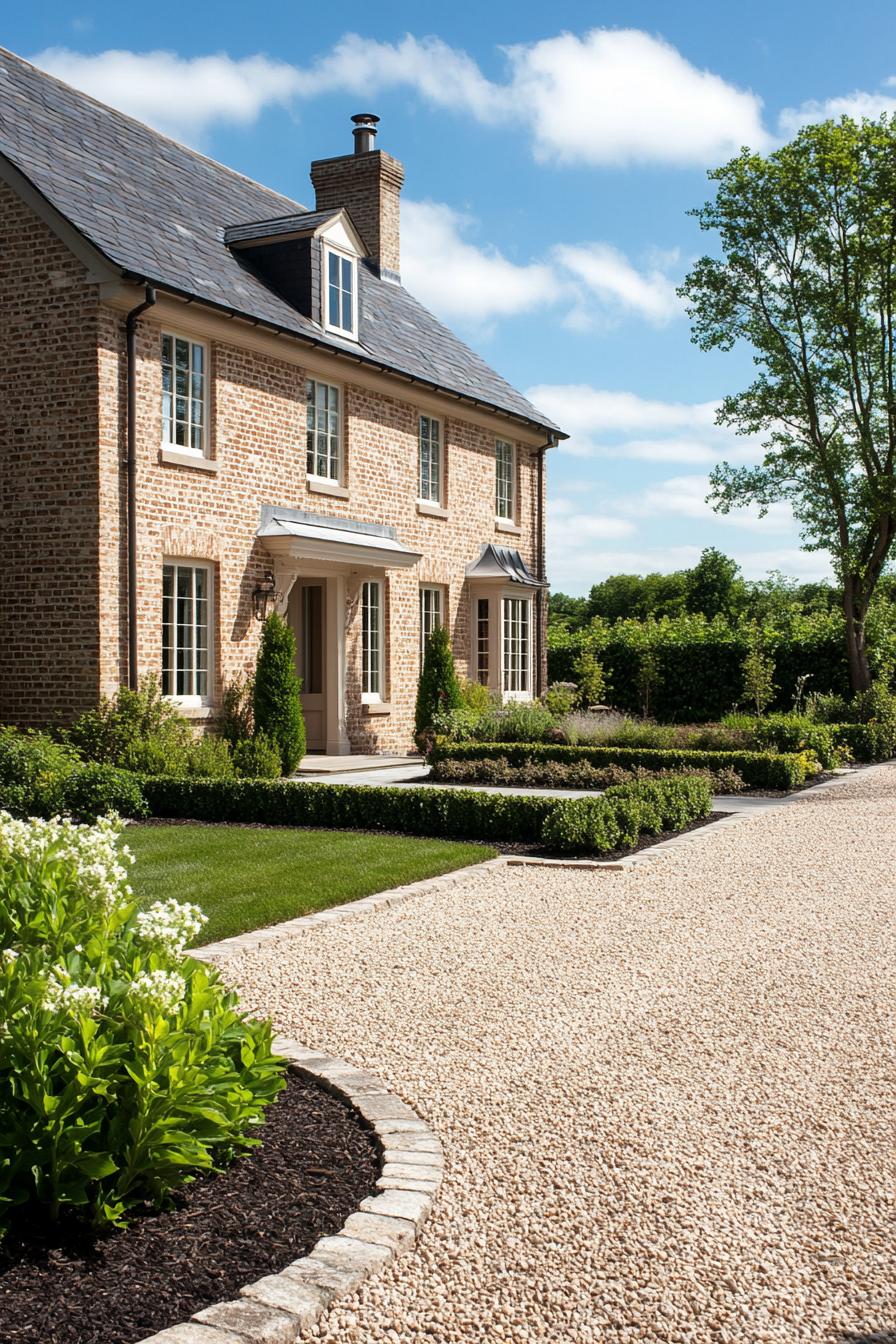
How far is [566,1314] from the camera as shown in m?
3.16

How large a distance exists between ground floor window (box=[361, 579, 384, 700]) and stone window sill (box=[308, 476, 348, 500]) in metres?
1.51

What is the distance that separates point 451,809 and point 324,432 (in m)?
8.86

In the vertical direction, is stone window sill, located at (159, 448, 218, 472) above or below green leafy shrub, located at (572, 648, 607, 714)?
above

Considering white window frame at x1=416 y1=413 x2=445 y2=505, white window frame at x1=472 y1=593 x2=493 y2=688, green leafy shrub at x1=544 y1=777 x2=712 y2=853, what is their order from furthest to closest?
white window frame at x1=472 y1=593 x2=493 y2=688 → white window frame at x1=416 y1=413 x2=445 y2=505 → green leafy shrub at x1=544 y1=777 x2=712 y2=853

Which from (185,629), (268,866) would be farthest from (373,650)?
(268,866)

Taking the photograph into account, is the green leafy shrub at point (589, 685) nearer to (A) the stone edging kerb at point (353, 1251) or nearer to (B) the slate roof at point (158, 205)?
(B) the slate roof at point (158, 205)

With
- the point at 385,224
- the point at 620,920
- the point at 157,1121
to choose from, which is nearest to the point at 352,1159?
the point at 157,1121

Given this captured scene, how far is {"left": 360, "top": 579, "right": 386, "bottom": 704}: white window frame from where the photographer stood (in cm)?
1969

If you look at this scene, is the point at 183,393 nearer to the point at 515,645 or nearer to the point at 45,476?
the point at 45,476

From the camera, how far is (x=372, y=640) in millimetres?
20016

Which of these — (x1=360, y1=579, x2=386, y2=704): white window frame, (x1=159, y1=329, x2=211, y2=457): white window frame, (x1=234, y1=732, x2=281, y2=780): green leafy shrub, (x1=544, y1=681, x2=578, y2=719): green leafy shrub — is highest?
(x1=159, y1=329, x2=211, y2=457): white window frame

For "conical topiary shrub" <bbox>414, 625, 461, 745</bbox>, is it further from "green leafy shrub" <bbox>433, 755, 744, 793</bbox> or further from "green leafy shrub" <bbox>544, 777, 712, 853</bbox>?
"green leafy shrub" <bbox>544, 777, 712, 853</bbox>

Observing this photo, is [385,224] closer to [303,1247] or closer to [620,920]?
[620,920]

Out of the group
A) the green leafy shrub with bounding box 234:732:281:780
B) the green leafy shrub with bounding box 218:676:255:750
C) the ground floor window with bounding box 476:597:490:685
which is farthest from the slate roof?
the green leafy shrub with bounding box 234:732:281:780
